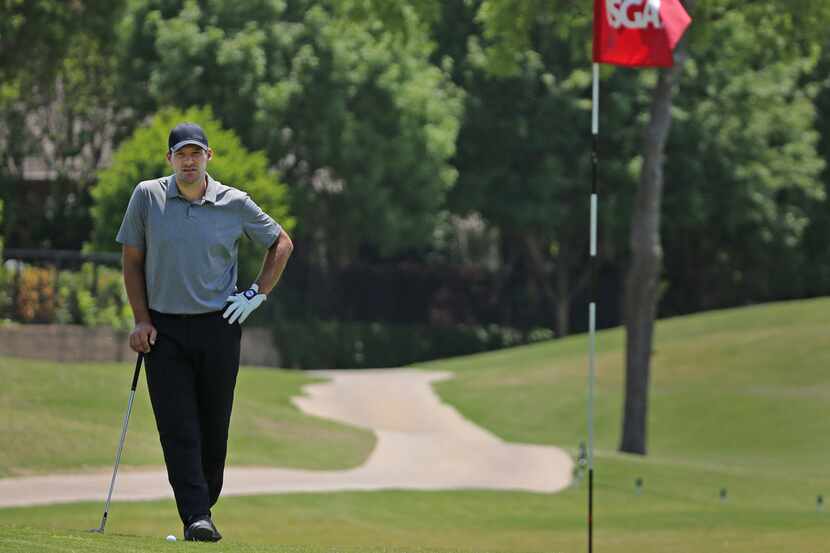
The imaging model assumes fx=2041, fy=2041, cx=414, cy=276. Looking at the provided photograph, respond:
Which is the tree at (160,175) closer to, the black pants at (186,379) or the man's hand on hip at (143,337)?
the black pants at (186,379)

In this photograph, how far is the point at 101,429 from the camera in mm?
25000

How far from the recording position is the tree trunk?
30531 mm

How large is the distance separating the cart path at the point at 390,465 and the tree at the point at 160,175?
12.3 ft

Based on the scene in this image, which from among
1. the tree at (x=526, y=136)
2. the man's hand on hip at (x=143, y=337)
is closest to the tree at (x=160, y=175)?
the tree at (x=526, y=136)

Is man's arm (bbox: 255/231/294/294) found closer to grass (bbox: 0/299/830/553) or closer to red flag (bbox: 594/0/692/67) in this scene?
grass (bbox: 0/299/830/553)

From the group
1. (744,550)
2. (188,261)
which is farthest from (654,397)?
(188,261)

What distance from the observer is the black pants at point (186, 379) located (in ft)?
35.6

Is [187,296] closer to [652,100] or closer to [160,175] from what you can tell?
[652,100]

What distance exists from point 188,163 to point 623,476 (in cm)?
1632

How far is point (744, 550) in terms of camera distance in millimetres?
16406

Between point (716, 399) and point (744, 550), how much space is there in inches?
762

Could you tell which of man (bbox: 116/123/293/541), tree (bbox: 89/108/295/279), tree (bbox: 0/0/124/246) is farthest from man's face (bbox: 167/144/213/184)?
tree (bbox: 0/0/124/246)

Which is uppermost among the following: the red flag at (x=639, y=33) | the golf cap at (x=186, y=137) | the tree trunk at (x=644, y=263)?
the red flag at (x=639, y=33)

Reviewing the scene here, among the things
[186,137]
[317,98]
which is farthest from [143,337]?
[317,98]
